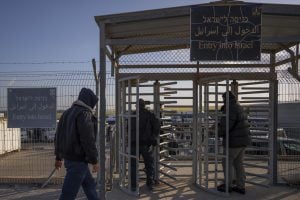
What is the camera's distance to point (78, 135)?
5.71 metres

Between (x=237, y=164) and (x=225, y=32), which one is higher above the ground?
(x=225, y=32)

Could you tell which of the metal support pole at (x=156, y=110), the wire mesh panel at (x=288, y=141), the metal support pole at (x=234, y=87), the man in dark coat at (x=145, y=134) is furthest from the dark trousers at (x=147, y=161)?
the wire mesh panel at (x=288, y=141)

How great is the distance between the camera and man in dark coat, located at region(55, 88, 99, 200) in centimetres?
563

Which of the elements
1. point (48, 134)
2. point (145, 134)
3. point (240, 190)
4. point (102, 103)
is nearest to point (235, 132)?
point (240, 190)

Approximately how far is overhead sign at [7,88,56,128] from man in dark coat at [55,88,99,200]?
3.25m

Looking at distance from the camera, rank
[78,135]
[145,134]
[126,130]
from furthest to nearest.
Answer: [126,130], [145,134], [78,135]

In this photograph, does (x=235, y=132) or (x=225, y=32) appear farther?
(x=235, y=132)

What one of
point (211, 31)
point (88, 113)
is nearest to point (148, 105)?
point (211, 31)

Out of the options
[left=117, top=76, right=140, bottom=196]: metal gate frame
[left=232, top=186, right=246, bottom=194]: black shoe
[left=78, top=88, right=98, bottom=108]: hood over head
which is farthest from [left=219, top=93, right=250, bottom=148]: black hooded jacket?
[left=78, top=88, right=98, bottom=108]: hood over head

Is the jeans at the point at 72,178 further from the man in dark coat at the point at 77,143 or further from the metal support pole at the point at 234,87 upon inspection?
the metal support pole at the point at 234,87

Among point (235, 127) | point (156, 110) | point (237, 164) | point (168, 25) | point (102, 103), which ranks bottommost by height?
point (237, 164)

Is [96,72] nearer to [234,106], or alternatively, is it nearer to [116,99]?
[116,99]

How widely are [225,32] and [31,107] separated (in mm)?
4583

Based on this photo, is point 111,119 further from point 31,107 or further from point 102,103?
point 102,103
